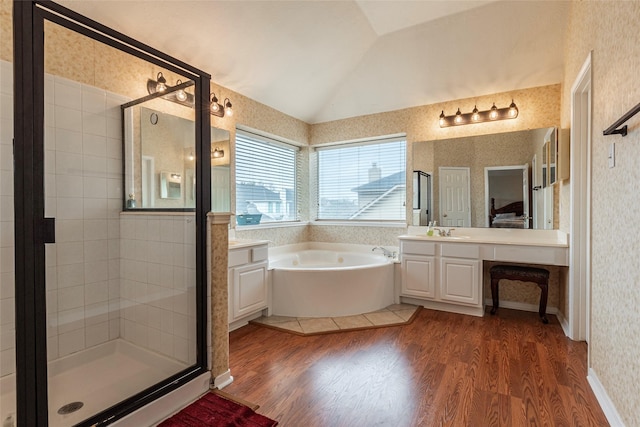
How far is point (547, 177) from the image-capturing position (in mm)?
3188

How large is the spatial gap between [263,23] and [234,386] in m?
2.87

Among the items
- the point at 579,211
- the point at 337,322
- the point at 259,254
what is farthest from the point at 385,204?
the point at 579,211

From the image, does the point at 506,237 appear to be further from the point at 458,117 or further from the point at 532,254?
the point at 458,117

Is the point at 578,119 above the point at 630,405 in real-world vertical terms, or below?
above

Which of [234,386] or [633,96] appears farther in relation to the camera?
[234,386]

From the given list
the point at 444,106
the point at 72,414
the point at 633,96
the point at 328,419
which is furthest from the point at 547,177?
the point at 72,414

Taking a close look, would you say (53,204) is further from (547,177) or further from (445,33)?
(547,177)

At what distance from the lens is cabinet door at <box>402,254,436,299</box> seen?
3.40 meters

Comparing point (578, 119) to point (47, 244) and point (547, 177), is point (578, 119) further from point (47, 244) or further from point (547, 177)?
point (47, 244)

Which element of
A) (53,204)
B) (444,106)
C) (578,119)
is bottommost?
(53,204)

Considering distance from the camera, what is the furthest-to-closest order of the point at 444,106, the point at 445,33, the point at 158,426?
the point at 444,106, the point at 445,33, the point at 158,426

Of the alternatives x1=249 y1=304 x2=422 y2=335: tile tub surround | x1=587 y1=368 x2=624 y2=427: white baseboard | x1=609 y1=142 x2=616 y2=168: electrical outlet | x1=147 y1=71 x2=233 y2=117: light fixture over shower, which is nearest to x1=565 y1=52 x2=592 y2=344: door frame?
x1=587 y1=368 x2=624 y2=427: white baseboard

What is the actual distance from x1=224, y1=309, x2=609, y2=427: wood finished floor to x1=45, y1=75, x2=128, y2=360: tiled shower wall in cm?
98

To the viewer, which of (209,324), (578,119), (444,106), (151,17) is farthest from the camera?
(444,106)
